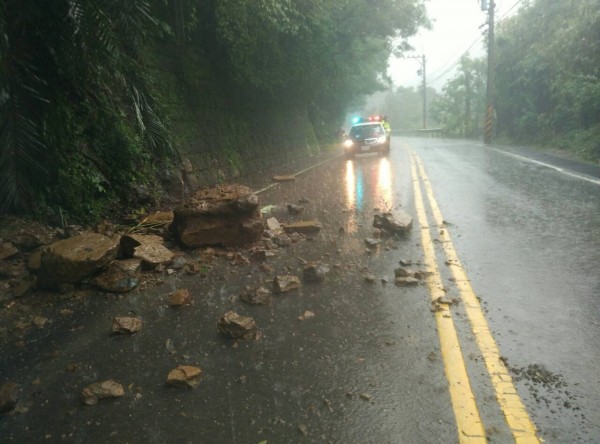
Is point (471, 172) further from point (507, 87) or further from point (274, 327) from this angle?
point (507, 87)

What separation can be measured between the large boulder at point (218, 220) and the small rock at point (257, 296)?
5.69ft

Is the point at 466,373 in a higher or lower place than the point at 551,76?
lower

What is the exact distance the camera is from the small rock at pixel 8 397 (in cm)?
284

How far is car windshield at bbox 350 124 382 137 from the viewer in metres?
21.0

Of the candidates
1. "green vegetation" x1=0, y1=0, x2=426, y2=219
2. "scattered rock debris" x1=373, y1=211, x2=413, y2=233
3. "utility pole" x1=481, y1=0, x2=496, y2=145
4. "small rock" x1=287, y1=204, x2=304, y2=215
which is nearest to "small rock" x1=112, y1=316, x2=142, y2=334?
"green vegetation" x1=0, y1=0, x2=426, y2=219

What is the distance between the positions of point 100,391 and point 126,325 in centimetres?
96

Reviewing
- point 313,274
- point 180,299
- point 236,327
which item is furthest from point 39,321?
point 313,274

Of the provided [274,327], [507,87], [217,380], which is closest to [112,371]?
[217,380]

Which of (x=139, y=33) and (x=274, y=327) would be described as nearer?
(x=274, y=327)

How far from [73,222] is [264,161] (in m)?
11.6

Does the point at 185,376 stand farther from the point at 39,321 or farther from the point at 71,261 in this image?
the point at 71,261

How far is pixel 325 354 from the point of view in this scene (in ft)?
11.1

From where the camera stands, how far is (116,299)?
459 cm

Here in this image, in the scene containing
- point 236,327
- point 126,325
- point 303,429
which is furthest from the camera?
point 126,325
